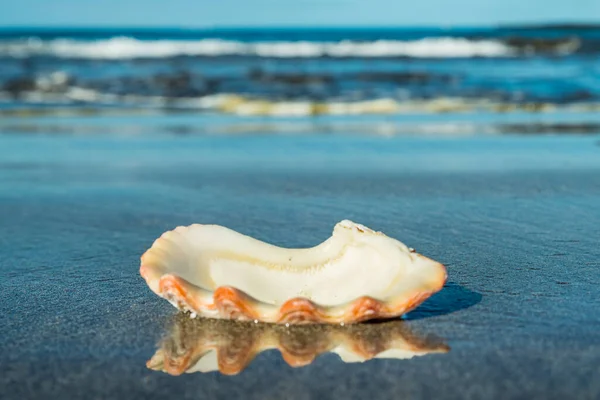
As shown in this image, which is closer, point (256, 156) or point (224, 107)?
point (256, 156)

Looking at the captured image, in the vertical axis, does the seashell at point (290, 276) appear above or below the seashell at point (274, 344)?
above

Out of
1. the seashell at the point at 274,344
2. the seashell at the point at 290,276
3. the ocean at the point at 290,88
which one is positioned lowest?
the ocean at the point at 290,88

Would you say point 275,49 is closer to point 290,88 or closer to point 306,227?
point 290,88

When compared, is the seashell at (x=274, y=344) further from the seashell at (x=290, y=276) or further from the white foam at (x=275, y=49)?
the white foam at (x=275, y=49)

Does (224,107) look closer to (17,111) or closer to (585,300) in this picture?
(17,111)

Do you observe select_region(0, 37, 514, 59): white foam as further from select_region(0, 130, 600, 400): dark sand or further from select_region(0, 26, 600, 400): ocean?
select_region(0, 130, 600, 400): dark sand

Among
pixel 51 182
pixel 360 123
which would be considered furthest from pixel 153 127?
pixel 51 182

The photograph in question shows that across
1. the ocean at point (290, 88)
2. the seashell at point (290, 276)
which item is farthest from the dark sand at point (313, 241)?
the ocean at point (290, 88)

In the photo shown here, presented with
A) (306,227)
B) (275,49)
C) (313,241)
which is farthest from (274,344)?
(275,49)
